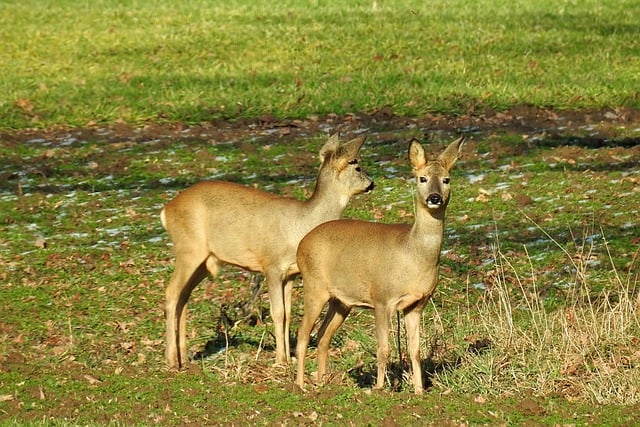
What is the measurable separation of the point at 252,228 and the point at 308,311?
1272 mm

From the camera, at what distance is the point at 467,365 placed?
8.96 metres

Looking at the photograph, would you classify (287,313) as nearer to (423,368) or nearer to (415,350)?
(423,368)

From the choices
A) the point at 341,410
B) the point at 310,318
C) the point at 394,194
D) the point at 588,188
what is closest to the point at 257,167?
the point at 394,194

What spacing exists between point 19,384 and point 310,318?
2003mm

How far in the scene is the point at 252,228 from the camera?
984 centimetres

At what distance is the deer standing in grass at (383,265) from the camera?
325 inches

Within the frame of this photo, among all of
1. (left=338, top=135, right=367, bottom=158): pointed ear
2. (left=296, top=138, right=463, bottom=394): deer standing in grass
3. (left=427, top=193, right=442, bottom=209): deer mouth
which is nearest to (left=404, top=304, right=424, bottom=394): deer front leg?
(left=296, top=138, right=463, bottom=394): deer standing in grass

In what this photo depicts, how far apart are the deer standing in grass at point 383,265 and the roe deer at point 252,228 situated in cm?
79

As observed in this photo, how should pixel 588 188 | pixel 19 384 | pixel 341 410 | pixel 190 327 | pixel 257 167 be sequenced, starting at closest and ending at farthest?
pixel 341 410, pixel 19 384, pixel 190 327, pixel 588 188, pixel 257 167

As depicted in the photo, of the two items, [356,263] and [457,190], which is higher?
[356,263]

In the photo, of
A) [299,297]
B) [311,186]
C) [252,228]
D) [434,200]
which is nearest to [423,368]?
[434,200]

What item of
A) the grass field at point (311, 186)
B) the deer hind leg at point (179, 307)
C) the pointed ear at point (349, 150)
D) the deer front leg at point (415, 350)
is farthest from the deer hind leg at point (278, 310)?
the deer front leg at point (415, 350)

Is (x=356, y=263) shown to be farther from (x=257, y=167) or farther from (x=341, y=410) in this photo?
(x=257, y=167)

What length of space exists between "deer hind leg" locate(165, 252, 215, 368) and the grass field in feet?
0.53
